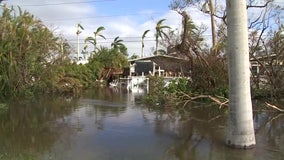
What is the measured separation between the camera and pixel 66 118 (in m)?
17.6

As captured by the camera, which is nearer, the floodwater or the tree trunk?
the floodwater

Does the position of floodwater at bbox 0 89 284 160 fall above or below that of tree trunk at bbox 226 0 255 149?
below

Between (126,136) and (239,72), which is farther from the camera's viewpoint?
(126,136)

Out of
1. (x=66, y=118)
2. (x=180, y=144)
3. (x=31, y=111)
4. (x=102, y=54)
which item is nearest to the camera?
(x=180, y=144)

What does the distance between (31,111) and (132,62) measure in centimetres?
3794

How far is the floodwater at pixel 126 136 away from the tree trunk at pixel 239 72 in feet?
1.84

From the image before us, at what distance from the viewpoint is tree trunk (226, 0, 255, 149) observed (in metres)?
10.4

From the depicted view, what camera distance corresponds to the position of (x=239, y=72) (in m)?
10.4

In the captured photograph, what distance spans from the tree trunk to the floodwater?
0.56 metres

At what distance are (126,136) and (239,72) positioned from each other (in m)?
4.34

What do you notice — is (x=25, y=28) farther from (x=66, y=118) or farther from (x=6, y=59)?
(x=66, y=118)

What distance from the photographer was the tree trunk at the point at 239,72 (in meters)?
10.4

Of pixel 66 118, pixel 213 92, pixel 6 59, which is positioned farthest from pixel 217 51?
pixel 6 59

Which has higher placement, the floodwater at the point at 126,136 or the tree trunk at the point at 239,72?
the tree trunk at the point at 239,72
